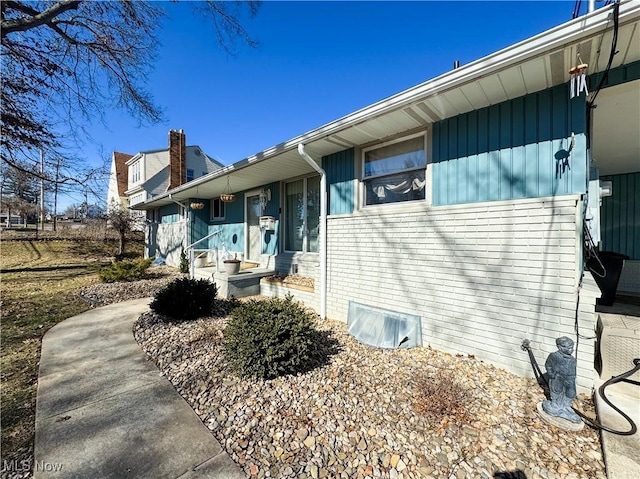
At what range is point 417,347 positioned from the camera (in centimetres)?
373

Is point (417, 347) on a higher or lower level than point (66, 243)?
lower

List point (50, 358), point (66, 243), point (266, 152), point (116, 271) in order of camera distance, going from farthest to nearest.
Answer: point (66, 243), point (116, 271), point (266, 152), point (50, 358)

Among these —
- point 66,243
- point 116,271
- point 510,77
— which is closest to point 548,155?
point 510,77

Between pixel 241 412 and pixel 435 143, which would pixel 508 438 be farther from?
pixel 435 143

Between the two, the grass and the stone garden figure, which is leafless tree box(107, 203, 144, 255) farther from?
the stone garden figure

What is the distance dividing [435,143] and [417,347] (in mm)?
2849

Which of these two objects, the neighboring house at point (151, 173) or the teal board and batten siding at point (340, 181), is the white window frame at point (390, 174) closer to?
the teal board and batten siding at point (340, 181)

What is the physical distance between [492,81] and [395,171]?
5.48ft

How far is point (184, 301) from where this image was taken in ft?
16.2

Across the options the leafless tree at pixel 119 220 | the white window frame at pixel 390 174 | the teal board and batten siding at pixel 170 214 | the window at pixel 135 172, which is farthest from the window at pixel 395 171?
the window at pixel 135 172

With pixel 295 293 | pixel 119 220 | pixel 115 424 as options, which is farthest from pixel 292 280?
pixel 119 220

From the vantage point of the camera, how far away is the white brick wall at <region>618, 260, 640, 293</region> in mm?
5047

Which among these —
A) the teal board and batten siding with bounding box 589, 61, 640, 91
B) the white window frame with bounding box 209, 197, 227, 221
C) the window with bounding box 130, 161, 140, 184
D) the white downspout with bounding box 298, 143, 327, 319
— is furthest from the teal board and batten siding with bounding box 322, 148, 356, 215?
the window with bounding box 130, 161, 140, 184

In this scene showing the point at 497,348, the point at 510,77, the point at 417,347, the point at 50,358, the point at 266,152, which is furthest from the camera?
the point at 266,152
